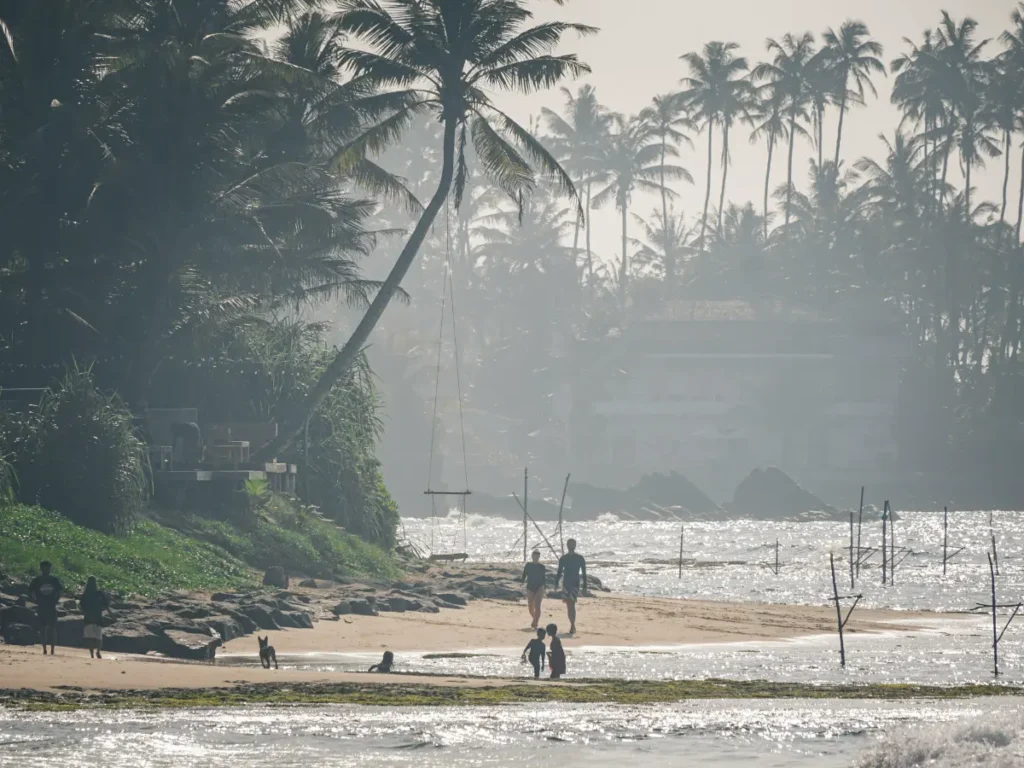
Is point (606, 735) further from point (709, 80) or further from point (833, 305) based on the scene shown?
point (709, 80)

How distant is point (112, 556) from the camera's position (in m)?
25.3

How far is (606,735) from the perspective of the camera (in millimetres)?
13492

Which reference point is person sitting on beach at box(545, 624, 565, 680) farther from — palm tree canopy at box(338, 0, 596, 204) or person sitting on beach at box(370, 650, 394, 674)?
palm tree canopy at box(338, 0, 596, 204)

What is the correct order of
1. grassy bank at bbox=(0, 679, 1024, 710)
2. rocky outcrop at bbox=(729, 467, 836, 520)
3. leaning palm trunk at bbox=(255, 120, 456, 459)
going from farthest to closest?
rocky outcrop at bbox=(729, 467, 836, 520)
leaning palm trunk at bbox=(255, 120, 456, 459)
grassy bank at bbox=(0, 679, 1024, 710)

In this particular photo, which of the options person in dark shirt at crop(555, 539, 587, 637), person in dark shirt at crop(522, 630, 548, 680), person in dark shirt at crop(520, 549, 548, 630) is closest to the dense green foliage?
person in dark shirt at crop(520, 549, 548, 630)

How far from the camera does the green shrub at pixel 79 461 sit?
2703cm

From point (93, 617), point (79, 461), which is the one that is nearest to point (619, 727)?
point (93, 617)

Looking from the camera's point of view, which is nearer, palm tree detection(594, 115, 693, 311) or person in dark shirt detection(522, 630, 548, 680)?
person in dark shirt detection(522, 630, 548, 680)

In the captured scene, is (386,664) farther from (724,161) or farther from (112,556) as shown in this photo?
(724,161)

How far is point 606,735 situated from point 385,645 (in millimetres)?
8834

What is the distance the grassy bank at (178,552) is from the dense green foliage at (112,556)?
2 cm

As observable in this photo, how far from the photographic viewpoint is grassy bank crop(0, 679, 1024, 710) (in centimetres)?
1420

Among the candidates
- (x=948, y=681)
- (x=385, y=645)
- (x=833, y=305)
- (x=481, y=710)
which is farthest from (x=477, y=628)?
(x=833, y=305)

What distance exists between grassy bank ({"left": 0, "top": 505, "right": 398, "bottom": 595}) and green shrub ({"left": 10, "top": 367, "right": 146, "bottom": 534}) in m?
0.59
